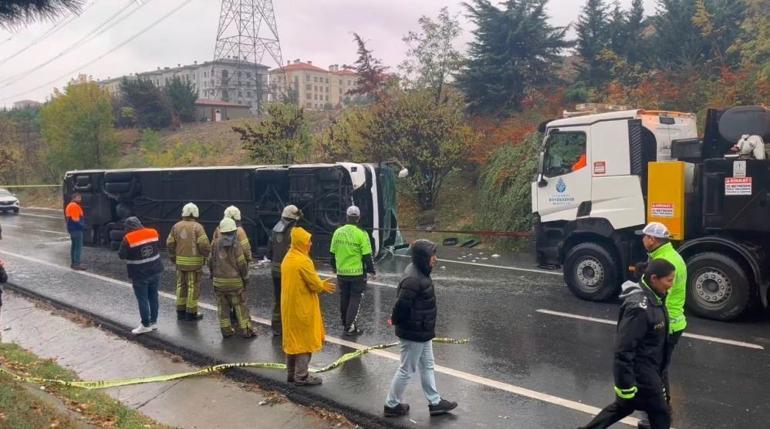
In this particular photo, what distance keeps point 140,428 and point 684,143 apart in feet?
27.6

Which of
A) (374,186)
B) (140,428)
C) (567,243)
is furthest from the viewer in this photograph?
(374,186)

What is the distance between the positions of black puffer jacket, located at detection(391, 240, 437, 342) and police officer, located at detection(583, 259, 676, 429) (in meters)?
1.58

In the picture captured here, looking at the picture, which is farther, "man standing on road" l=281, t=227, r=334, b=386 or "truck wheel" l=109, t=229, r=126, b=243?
"truck wheel" l=109, t=229, r=126, b=243

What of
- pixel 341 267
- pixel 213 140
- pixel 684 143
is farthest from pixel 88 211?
pixel 213 140

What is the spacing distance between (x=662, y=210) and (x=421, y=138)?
449 inches

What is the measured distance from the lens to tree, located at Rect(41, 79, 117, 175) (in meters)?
34.9

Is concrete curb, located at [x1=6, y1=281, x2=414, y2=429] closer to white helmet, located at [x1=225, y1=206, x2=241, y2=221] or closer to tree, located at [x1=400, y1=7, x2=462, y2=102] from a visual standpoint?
white helmet, located at [x1=225, y1=206, x2=241, y2=221]

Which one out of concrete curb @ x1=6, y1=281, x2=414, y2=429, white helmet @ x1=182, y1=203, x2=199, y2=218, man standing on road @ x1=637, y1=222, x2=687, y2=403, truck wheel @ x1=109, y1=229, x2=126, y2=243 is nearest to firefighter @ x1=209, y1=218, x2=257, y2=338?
concrete curb @ x1=6, y1=281, x2=414, y2=429

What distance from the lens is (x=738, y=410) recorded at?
5.59m

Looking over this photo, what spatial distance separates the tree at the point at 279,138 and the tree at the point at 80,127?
1606cm

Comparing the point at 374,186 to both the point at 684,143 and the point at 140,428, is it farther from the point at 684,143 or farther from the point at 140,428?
the point at 140,428

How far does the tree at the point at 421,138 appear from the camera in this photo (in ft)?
63.7

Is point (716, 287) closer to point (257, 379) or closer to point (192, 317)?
point (257, 379)

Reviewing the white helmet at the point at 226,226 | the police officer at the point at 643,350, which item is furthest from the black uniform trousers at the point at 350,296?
the police officer at the point at 643,350
